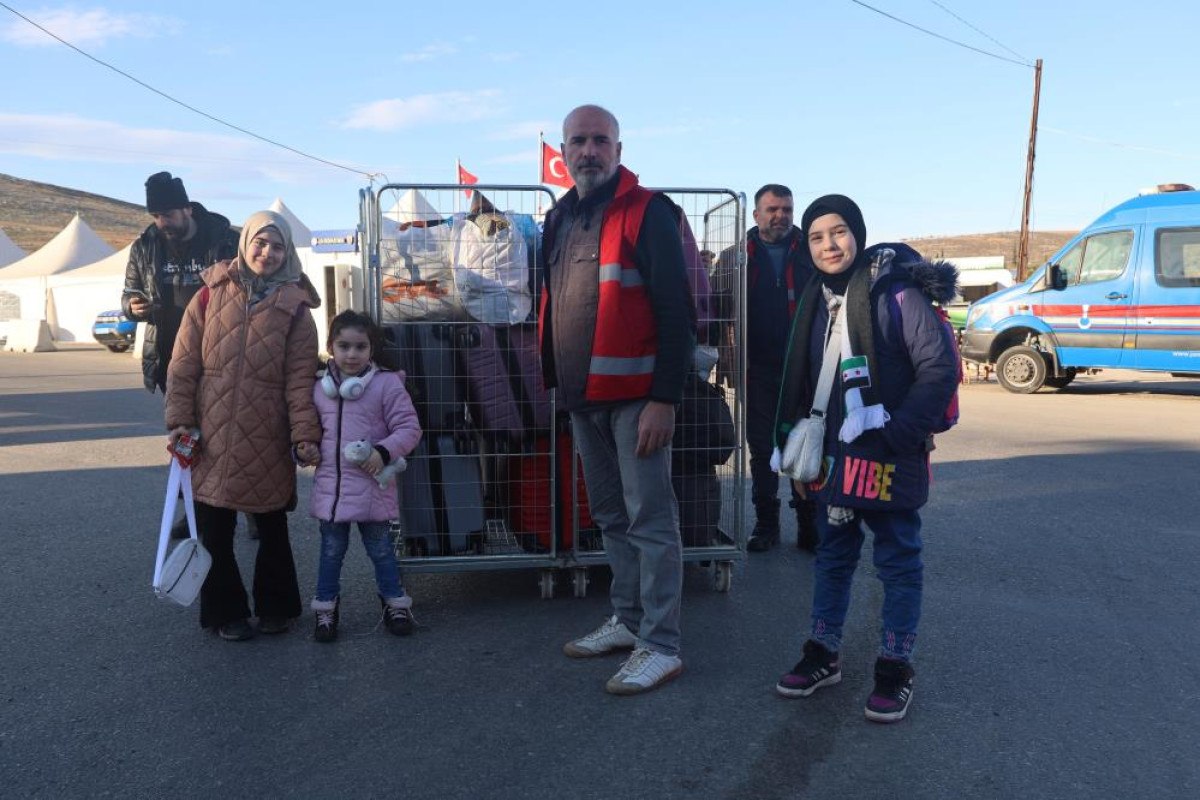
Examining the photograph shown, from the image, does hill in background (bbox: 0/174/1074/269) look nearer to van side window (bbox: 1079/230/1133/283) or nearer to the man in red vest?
van side window (bbox: 1079/230/1133/283)

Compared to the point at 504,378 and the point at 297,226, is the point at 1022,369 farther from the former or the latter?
the point at 297,226

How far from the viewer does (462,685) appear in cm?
382

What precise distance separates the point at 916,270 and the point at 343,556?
8.85 feet

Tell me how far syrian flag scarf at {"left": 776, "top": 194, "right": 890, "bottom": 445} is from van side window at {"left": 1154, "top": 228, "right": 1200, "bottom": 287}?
12.5 meters

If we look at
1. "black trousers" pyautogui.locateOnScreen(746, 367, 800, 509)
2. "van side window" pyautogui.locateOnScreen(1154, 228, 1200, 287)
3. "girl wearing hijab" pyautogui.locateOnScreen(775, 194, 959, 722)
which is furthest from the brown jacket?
"van side window" pyautogui.locateOnScreen(1154, 228, 1200, 287)

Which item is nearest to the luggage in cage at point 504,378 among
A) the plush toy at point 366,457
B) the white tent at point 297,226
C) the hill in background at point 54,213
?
the plush toy at point 366,457

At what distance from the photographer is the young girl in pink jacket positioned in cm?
429

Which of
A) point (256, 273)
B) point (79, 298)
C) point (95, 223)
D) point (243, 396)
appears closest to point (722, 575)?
point (243, 396)

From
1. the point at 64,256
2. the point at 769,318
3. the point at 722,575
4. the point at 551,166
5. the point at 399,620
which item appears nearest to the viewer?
the point at 399,620

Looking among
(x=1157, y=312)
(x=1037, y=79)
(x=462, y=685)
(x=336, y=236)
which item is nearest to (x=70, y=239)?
(x=336, y=236)

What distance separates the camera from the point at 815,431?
3.65 metres

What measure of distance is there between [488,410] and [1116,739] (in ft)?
9.41

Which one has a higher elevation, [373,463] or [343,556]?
[373,463]

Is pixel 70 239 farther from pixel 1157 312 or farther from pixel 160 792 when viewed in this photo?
pixel 160 792
